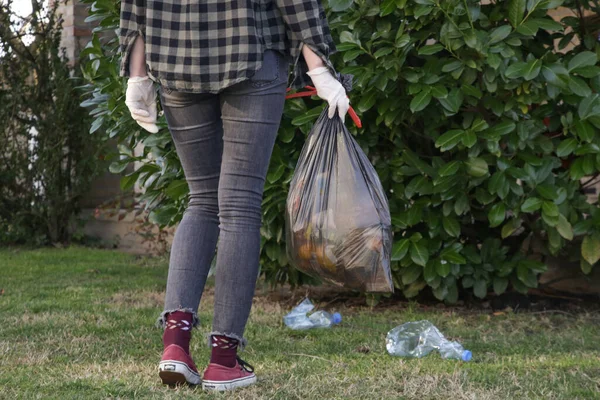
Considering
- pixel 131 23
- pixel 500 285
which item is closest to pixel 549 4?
pixel 500 285

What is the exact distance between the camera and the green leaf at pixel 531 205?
4.21 meters

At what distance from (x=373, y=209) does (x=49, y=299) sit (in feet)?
9.48

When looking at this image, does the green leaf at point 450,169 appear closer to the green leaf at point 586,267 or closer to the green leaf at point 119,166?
the green leaf at point 586,267

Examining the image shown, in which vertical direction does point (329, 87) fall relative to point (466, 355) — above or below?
above

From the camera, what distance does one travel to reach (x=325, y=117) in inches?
119

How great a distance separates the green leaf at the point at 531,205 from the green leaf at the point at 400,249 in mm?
608

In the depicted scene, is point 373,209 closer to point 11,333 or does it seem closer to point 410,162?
point 410,162

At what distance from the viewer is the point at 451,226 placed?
4.44 meters

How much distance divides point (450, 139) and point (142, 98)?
1.77 m

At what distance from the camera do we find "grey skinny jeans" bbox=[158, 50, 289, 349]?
2.76m

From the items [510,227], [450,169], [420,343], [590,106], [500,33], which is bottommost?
[420,343]

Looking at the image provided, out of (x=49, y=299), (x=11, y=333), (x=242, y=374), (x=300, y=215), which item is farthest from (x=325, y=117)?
(x=49, y=299)

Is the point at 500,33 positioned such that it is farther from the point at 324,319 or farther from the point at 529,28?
the point at 324,319

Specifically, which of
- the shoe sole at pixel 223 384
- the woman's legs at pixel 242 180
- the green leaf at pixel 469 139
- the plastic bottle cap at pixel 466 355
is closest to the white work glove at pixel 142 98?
the woman's legs at pixel 242 180
